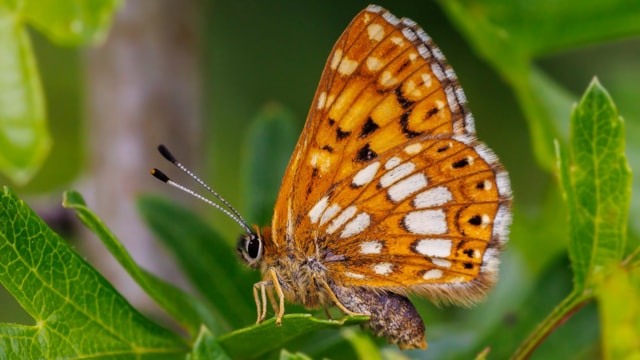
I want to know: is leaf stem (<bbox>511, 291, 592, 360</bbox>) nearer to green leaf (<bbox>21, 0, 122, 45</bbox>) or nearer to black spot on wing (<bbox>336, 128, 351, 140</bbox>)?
black spot on wing (<bbox>336, 128, 351, 140</bbox>)

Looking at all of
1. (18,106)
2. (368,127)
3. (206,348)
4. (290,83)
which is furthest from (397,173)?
(290,83)

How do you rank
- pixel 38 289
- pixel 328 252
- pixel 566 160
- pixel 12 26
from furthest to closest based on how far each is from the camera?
pixel 328 252, pixel 12 26, pixel 566 160, pixel 38 289

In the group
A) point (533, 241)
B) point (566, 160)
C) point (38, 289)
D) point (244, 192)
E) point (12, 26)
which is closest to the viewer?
point (38, 289)

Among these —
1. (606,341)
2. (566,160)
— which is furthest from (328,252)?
(606,341)

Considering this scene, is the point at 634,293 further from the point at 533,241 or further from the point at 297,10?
the point at 297,10

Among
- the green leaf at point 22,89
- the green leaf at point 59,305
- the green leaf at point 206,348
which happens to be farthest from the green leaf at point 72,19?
the green leaf at point 206,348

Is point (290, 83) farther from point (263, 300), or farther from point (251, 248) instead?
point (263, 300)

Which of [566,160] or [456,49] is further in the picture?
[456,49]
